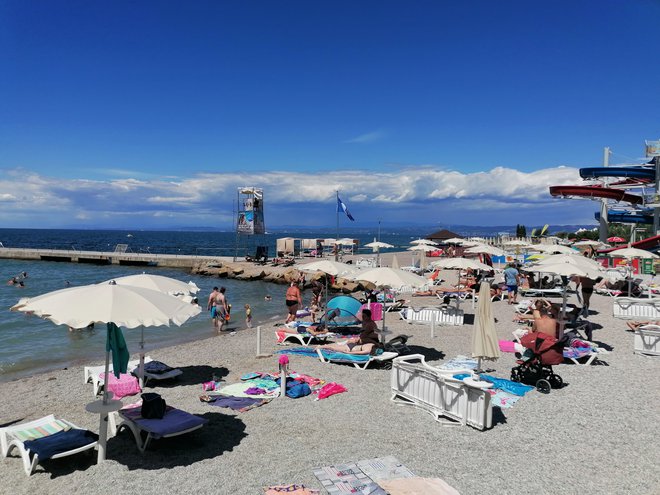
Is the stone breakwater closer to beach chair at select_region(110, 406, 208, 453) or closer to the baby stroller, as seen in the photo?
the baby stroller

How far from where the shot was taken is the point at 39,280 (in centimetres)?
3591

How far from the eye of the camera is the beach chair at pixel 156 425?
5773 millimetres

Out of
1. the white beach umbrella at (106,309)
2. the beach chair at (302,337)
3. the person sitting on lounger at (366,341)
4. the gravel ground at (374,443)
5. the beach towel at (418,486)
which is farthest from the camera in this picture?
the beach chair at (302,337)

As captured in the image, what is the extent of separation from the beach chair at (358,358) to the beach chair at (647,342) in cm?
543

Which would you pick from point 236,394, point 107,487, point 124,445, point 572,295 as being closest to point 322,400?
point 236,394

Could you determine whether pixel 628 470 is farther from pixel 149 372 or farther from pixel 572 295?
pixel 572 295

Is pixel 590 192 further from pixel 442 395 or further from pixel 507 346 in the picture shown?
pixel 442 395

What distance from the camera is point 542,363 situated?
8.23 m

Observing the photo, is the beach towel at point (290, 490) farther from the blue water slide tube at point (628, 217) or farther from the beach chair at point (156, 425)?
the blue water slide tube at point (628, 217)

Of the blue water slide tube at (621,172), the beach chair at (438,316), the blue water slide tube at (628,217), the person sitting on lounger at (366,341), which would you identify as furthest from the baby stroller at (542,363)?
the blue water slide tube at (628,217)

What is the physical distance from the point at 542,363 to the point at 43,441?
7619 mm

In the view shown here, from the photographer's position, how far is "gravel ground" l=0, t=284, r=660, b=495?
505 centimetres

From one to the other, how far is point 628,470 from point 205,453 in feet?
16.0

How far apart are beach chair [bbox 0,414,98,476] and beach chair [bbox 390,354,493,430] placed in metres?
4.41
